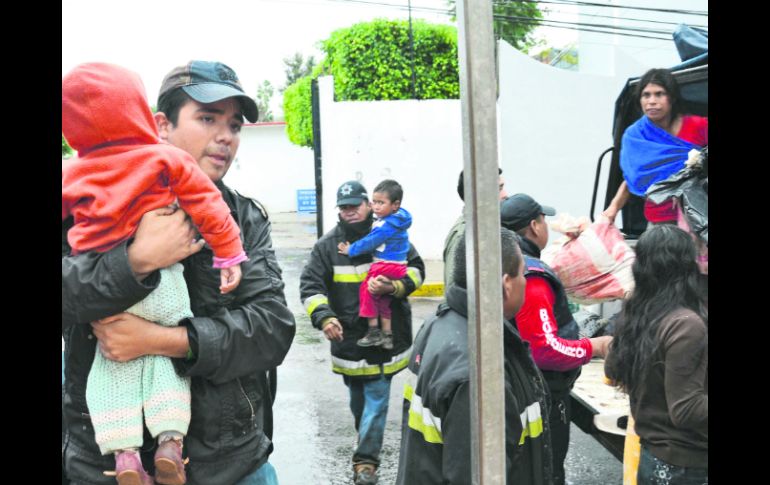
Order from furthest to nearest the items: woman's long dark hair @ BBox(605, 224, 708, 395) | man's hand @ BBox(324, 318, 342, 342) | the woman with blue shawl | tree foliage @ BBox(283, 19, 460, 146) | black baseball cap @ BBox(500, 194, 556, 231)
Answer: tree foliage @ BBox(283, 19, 460, 146)
man's hand @ BBox(324, 318, 342, 342)
the woman with blue shawl
black baseball cap @ BBox(500, 194, 556, 231)
woman's long dark hair @ BBox(605, 224, 708, 395)

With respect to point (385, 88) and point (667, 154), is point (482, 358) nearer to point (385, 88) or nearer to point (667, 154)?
point (667, 154)

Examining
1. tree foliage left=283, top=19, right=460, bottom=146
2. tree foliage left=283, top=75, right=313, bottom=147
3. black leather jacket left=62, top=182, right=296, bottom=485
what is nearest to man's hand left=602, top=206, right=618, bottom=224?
black leather jacket left=62, top=182, right=296, bottom=485

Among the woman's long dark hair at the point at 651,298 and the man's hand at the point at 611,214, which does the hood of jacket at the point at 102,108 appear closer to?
the woman's long dark hair at the point at 651,298

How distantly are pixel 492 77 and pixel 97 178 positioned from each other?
1087mm

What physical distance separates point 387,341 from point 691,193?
214 cm

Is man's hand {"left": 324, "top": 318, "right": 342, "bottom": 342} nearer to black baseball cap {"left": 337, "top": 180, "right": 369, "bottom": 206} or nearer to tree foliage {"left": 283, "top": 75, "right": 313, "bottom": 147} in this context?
black baseball cap {"left": 337, "top": 180, "right": 369, "bottom": 206}

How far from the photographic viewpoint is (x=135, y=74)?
2.14 meters

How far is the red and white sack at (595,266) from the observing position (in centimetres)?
426

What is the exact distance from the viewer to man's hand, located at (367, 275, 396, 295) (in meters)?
5.02

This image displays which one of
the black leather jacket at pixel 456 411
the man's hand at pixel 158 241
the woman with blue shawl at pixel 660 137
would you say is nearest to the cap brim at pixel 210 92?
the man's hand at pixel 158 241

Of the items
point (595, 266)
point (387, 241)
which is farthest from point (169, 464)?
point (387, 241)

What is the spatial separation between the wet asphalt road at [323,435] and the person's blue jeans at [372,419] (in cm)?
23

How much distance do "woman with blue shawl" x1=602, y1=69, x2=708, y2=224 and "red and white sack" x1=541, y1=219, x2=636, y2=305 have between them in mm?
300

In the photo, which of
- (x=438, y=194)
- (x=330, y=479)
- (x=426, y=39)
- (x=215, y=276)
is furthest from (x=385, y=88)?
(x=215, y=276)
